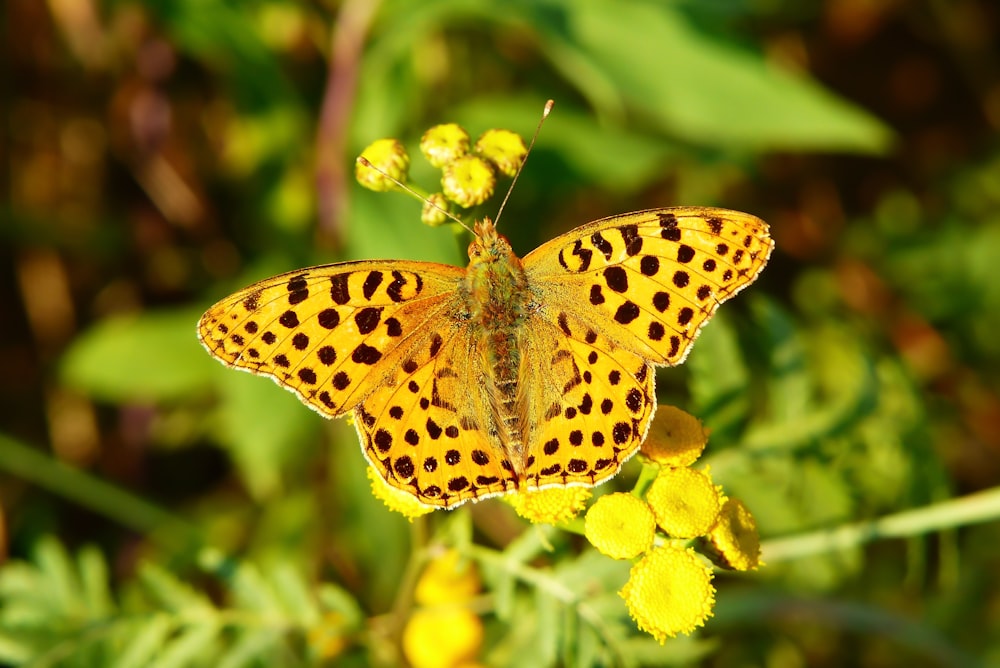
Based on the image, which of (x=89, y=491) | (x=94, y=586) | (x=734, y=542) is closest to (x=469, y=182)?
(x=734, y=542)

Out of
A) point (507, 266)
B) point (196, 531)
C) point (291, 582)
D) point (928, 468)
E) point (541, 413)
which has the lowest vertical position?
point (196, 531)

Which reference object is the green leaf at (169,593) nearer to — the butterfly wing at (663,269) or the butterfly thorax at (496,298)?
the butterfly thorax at (496,298)

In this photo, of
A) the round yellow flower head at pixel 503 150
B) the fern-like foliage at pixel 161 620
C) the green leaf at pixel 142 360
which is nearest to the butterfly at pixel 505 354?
the round yellow flower head at pixel 503 150

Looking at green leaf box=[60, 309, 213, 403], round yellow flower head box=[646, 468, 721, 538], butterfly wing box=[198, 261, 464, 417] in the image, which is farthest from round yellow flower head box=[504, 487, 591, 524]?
green leaf box=[60, 309, 213, 403]

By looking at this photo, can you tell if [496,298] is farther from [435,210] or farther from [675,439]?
[675,439]

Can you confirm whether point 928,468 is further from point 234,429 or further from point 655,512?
point 234,429

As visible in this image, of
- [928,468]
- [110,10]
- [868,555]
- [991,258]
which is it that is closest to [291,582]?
[928,468]

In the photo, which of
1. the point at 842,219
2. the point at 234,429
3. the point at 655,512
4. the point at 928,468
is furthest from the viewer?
the point at 842,219
